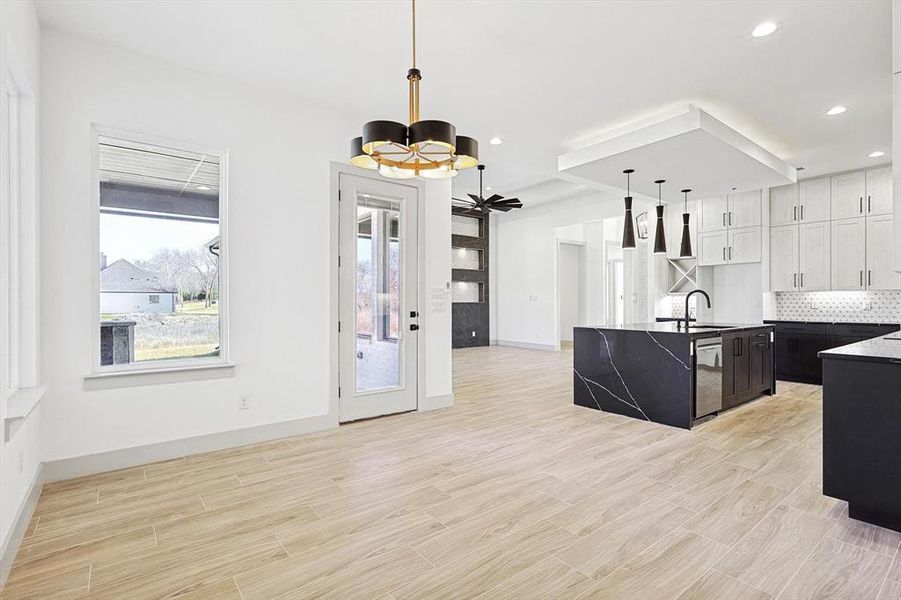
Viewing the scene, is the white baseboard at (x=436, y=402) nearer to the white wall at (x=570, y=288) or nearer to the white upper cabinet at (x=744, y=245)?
the white upper cabinet at (x=744, y=245)

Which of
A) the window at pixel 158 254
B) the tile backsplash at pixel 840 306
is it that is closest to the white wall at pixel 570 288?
the tile backsplash at pixel 840 306

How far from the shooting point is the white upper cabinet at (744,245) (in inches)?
275

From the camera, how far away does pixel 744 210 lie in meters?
7.08

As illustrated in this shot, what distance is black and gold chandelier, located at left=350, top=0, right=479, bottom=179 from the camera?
2.29 metres

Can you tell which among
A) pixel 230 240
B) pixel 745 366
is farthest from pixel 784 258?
pixel 230 240

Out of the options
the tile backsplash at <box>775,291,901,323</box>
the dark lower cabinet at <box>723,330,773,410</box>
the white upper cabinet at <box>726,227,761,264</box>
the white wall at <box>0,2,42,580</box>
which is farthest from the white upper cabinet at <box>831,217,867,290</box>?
the white wall at <box>0,2,42,580</box>

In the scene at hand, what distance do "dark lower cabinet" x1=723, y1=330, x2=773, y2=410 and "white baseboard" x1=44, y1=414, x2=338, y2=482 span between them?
158 inches

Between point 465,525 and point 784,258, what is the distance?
21.8 ft

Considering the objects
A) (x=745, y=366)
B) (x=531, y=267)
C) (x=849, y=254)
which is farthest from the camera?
Result: (x=531, y=267)

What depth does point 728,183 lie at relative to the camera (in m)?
5.96

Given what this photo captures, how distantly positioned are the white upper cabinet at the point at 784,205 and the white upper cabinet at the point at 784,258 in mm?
100

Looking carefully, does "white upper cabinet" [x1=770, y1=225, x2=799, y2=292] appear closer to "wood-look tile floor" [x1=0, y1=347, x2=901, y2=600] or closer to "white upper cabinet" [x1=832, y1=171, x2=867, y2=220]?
"white upper cabinet" [x1=832, y1=171, x2=867, y2=220]

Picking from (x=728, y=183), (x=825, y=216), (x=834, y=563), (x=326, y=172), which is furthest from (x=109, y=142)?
(x=825, y=216)

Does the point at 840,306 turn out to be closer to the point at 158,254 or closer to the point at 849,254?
the point at 849,254
